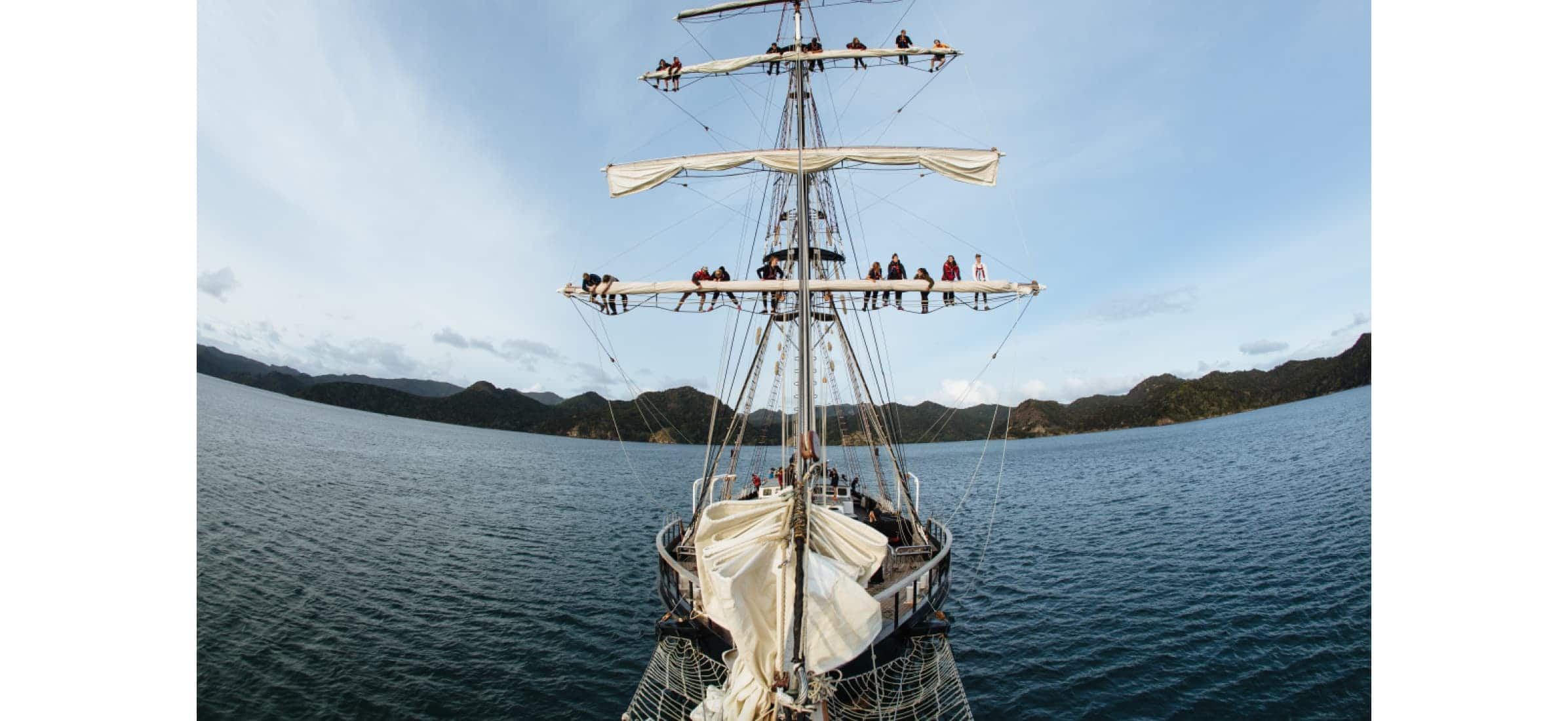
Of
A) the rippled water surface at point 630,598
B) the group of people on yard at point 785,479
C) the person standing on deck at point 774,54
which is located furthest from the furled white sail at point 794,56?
the rippled water surface at point 630,598

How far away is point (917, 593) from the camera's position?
43.3ft

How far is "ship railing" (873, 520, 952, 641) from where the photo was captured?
39.7 feet

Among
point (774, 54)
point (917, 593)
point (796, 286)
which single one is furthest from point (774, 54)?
point (917, 593)

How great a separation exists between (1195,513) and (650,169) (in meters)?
34.4

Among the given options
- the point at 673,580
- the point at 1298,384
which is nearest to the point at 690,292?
the point at 673,580

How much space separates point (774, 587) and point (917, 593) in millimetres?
6831

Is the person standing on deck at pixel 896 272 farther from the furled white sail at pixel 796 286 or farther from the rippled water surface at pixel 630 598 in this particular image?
the rippled water surface at pixel 630 598

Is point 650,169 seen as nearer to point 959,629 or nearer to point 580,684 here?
point 580,684

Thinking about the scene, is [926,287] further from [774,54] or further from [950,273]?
[774,54]

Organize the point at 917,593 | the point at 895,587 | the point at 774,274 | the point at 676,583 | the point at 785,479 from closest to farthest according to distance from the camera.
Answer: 1. the point at 895,587
2. the point at 917,593
3. the point at 676,583
4. the point at 785,479
5. the point at 774,274

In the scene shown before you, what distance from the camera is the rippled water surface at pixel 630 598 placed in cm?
1273

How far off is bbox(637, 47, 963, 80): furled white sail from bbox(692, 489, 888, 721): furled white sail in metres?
16.0

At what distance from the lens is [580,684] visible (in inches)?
527

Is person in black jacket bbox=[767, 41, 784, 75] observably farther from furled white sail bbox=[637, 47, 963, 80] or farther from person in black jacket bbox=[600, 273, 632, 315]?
person in black jacket bbox=[600, 273, 632, 315]
